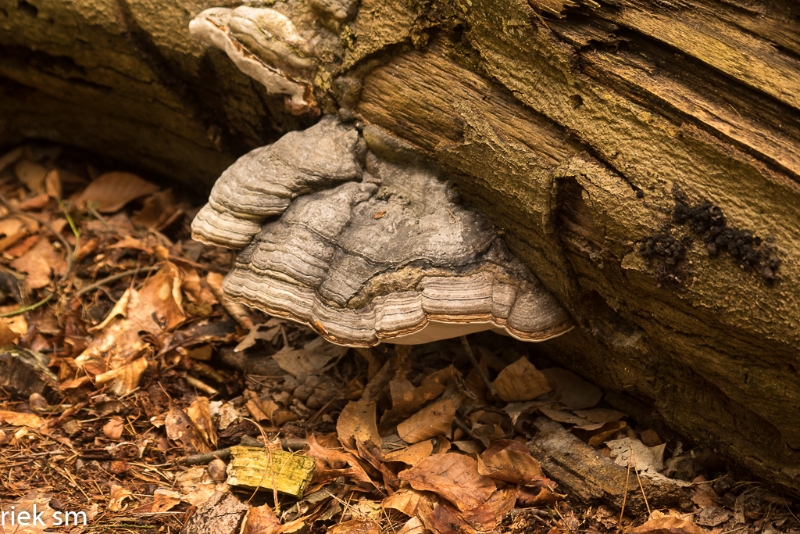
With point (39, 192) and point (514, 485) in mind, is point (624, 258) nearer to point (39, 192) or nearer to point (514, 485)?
point (514, 485)

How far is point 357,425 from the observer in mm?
3307

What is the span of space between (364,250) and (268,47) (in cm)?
104

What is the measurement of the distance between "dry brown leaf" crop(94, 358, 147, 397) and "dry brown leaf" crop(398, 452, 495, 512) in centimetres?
153

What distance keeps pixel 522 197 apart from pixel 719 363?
96 cm

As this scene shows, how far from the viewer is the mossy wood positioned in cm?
300

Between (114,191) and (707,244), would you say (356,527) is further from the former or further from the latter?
(114,191)

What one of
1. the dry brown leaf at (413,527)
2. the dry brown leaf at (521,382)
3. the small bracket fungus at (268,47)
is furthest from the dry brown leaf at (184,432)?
the small bracket fungus at (268,47)

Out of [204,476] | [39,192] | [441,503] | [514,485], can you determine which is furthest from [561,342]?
[39,192]

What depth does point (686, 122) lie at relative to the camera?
2381 mm

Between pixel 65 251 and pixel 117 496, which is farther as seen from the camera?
pixel 65 251

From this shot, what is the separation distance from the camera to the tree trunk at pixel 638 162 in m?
2.32

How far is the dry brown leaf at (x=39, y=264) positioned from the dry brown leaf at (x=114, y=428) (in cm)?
131

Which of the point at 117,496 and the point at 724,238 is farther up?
the point at 724,238

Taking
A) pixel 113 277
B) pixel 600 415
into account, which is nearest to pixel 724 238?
pixel 600 415
